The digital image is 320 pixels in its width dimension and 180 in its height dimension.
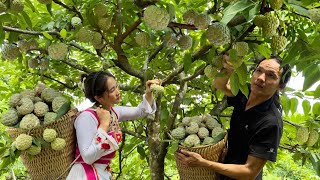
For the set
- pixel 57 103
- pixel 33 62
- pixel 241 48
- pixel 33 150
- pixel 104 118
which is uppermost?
pixel 241 48

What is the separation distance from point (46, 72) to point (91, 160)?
3.92 feet

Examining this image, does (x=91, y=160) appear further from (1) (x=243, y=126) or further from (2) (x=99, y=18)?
(1) (x=243, y=126)

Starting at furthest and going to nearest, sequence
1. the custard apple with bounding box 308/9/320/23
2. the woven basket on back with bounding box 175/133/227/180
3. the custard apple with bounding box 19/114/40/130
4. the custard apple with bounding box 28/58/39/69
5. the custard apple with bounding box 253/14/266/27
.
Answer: the custard apple with bounding box 28/58/39/69 < the woven basket on back with bounding box 175/133/227/180 < the custard apple with bounding box 19/114/40/130 < the custard apple with bounding box 253/14/266/27 < the custard apple with bounding box 308/9/320/23

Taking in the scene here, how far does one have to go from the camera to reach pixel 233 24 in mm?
1757

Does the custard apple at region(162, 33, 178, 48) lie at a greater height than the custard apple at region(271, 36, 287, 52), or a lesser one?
lesser

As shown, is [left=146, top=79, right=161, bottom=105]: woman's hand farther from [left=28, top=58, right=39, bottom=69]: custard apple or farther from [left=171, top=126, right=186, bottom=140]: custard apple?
[left=28, top=58, right=39, bottom=69]: custard apple

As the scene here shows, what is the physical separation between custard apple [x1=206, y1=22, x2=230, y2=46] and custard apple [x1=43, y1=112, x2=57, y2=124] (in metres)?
0.89

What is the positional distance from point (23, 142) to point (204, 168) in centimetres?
98

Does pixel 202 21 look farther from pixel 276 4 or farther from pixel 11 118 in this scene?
pixel 11 118

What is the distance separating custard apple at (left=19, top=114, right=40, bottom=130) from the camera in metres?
1.98

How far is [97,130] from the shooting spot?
87.0 inches

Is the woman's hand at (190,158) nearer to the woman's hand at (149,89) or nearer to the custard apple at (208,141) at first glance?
the custard apple at (208,141)

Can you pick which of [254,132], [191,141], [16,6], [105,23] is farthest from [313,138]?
[16,6]

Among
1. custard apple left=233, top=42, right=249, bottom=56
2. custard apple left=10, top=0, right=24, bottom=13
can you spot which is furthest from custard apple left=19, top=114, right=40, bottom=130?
custard apple left=233, top=42, right=249, bottom=56
